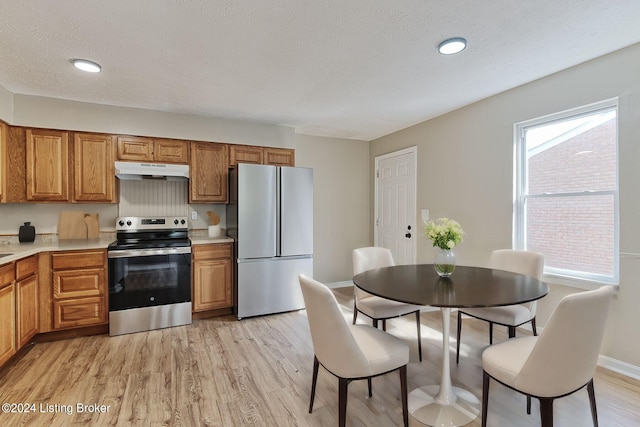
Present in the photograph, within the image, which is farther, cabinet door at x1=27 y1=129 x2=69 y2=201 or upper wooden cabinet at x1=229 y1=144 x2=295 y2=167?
upper wooden cabinet at x1=229 y1=144 x2=295 y2=167

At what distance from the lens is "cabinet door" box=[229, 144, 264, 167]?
396cm

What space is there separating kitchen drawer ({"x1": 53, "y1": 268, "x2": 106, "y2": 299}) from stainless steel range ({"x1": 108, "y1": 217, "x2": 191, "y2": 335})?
115mm

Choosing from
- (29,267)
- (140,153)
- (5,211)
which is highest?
(140,153)

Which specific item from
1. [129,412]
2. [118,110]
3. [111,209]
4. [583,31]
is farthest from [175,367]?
[583,31]

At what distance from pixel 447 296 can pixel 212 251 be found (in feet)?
8.88

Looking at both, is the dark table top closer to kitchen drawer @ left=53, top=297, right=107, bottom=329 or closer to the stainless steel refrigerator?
the stainless steel refrigerator

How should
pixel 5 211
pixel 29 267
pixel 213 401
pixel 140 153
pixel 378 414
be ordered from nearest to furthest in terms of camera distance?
1. pixel 378 414
2. pixel 213 401
3. pixel 29 267
4. pixel 5 211
5. pixel 140 153

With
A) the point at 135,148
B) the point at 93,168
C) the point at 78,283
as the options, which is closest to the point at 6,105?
the point at 93,168

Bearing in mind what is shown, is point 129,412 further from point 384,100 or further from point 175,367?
point 384,100

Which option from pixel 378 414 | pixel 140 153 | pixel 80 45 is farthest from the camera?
pixel 140 153

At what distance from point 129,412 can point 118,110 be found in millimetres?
2957

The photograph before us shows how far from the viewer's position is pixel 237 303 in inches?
141

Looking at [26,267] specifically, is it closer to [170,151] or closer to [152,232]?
[152,232]

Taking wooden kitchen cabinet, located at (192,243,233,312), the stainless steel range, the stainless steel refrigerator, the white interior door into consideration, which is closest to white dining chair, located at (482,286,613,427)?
the stainless steel refrigerator
